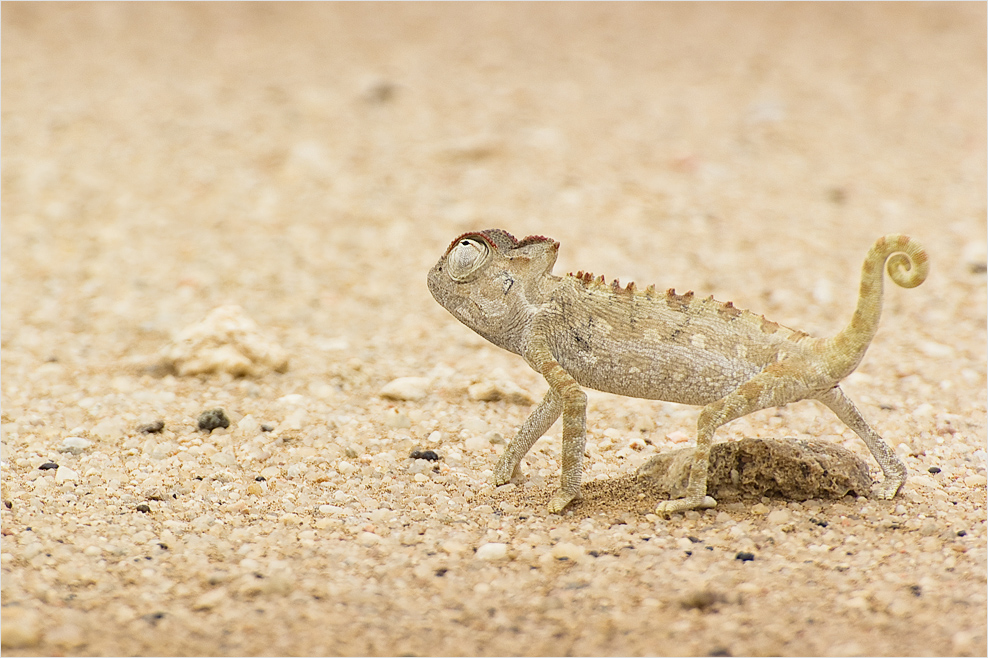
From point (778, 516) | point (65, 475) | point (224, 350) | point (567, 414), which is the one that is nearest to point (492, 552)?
point (567, 414)

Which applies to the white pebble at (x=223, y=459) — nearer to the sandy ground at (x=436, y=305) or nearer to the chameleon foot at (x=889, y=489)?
the sandy ground at (x=436, y=305)

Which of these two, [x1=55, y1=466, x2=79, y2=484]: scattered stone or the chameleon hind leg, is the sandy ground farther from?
the chameleon hind leg

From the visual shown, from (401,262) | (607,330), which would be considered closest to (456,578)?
→ (607,330)

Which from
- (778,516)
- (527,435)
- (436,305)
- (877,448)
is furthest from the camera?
(436,305)

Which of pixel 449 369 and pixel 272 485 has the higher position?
pixel 449 369

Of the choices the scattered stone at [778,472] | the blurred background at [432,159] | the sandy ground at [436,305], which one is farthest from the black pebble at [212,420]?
the scattered stone at [778,472]

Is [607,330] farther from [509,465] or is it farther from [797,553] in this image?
Answer: [797,553]

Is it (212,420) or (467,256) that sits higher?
(467,256)

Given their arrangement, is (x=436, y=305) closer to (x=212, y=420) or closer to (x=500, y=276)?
(x=212, y=420)
